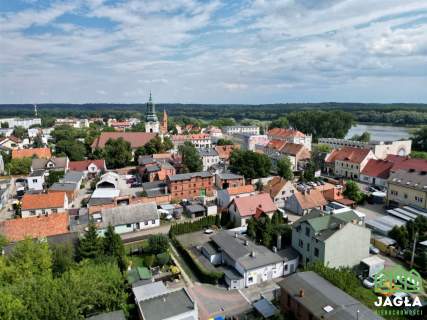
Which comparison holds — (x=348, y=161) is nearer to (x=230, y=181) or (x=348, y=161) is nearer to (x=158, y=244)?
(x=230, y=181)

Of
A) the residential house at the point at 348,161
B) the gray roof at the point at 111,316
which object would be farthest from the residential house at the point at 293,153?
the gray roof at the point at 111,316

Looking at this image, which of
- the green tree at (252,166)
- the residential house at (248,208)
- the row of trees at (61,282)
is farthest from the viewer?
the green tree at (252,166)

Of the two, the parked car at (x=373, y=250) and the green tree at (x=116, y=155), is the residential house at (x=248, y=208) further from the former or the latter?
the green tree at (x=116, y=155)

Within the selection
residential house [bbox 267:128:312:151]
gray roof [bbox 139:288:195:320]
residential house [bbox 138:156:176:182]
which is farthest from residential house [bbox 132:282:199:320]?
residential house [bbox 267:128:312:151]

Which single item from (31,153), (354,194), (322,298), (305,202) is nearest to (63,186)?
(31,153)

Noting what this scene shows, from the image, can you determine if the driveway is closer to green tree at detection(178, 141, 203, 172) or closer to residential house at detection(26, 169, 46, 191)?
green tree at detection(178, 141, 203, 172)
